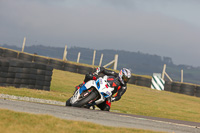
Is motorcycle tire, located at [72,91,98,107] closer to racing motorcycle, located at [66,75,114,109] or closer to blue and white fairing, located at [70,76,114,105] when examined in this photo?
racing motorcycle, located at [66,75,114,109]

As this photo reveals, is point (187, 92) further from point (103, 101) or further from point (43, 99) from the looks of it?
point (103, 101)

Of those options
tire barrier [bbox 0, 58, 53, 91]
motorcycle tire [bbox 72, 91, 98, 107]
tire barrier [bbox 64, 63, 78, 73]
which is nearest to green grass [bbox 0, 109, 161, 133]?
motorcycle tire [bbox 72, 91, 98, 107]

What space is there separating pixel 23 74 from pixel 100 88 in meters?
6.63

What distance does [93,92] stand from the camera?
954 cm

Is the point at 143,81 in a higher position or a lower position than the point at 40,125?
higher

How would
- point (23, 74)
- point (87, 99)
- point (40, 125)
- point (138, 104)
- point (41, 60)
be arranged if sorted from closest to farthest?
point (40, 125), point (87, 99), point (23, 74), point (138, 104), point (41, 60)

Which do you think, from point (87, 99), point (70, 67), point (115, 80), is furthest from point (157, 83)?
point (87, 99)

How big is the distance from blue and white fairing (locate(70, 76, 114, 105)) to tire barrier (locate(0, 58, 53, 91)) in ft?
19.3

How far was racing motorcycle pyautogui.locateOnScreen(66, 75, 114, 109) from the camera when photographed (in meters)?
9.49

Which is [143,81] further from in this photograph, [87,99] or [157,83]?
[87,99]

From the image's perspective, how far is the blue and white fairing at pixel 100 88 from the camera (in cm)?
956

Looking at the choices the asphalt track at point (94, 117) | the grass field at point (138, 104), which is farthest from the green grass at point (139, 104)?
the asphalt track at point (94, 117)

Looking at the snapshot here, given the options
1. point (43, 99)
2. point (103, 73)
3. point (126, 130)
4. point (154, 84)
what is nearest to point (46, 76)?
point (43, 99)

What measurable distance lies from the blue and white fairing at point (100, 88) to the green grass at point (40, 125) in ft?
11.0
